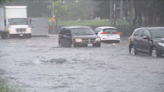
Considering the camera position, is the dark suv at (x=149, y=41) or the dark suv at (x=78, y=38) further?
the dark suv at (x=78, y=38)

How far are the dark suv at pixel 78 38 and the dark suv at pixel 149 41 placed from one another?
17.9ft

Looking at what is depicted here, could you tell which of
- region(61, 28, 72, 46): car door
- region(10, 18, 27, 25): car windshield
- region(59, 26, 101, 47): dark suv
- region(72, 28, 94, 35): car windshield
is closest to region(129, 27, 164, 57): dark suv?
region(59, 26, 101, 47): dark suv

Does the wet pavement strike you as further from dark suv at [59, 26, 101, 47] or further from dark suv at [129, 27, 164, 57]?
dark suv at [59, 26, 101, 47]

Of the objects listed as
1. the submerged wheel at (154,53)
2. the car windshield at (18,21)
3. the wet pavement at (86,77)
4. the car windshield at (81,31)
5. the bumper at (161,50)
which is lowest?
the wet pavement at (86,77)

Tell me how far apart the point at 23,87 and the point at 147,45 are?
421 inches

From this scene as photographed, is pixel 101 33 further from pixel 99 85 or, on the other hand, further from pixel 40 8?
pixel 40 8

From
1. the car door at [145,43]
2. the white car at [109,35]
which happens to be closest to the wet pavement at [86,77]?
the car door at [145,43]

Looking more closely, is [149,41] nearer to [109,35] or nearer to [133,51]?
[133,51]

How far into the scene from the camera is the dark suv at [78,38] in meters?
26.6

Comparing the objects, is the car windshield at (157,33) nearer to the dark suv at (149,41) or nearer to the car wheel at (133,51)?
the dark suv at (149,41)

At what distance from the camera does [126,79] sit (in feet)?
37.9

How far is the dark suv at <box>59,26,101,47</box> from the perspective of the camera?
87.2 ft

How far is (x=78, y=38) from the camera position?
26.6 meters

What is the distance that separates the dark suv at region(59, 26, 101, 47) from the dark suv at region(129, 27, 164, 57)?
5.45 m
